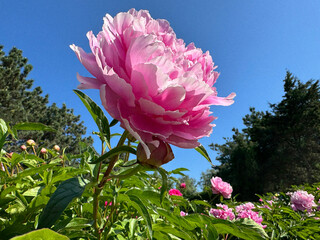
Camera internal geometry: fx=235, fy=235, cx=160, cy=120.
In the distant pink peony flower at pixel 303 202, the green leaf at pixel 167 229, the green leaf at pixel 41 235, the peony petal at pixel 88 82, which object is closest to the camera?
the green leaf at pixel 41 235

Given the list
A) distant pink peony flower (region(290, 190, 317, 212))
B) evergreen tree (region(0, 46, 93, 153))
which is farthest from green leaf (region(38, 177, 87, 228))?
evergreen tree (region(0, 46, 93, 153))

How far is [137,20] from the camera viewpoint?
0.42m

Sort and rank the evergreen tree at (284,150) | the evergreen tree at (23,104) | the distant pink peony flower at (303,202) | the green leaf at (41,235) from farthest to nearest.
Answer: the evergreen tree at (284,150)
the evergreen tree at (23,104)
the distant pink peony flower at (303,202)
the green leaf at (41,235)

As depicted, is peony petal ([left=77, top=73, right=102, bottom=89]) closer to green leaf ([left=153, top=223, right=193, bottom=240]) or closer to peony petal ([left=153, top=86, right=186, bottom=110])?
peony petal ([left=153, top=86, right=186, bottom=110])

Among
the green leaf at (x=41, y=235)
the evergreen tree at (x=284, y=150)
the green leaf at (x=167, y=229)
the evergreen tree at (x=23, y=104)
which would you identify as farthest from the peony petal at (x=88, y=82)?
the evergreen tree at (x=284, y=150)

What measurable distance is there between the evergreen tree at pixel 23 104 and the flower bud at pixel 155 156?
1037 cm

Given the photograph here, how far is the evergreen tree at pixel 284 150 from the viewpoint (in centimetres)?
1465

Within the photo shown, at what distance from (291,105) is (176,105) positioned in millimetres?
17763

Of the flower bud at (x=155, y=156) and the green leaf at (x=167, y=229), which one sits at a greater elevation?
the flower bud at (x=155, y=156)

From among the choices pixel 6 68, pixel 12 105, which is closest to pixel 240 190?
pixel 12 105

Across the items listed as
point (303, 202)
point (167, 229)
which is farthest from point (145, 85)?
point (303, 202)

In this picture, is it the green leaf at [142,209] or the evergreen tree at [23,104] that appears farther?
the evergreen tree at [23,104]

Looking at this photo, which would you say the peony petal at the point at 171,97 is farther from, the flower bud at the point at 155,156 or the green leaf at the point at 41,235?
the green leaf at the point at 41,235

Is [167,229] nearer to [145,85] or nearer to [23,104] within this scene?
[145,85]
